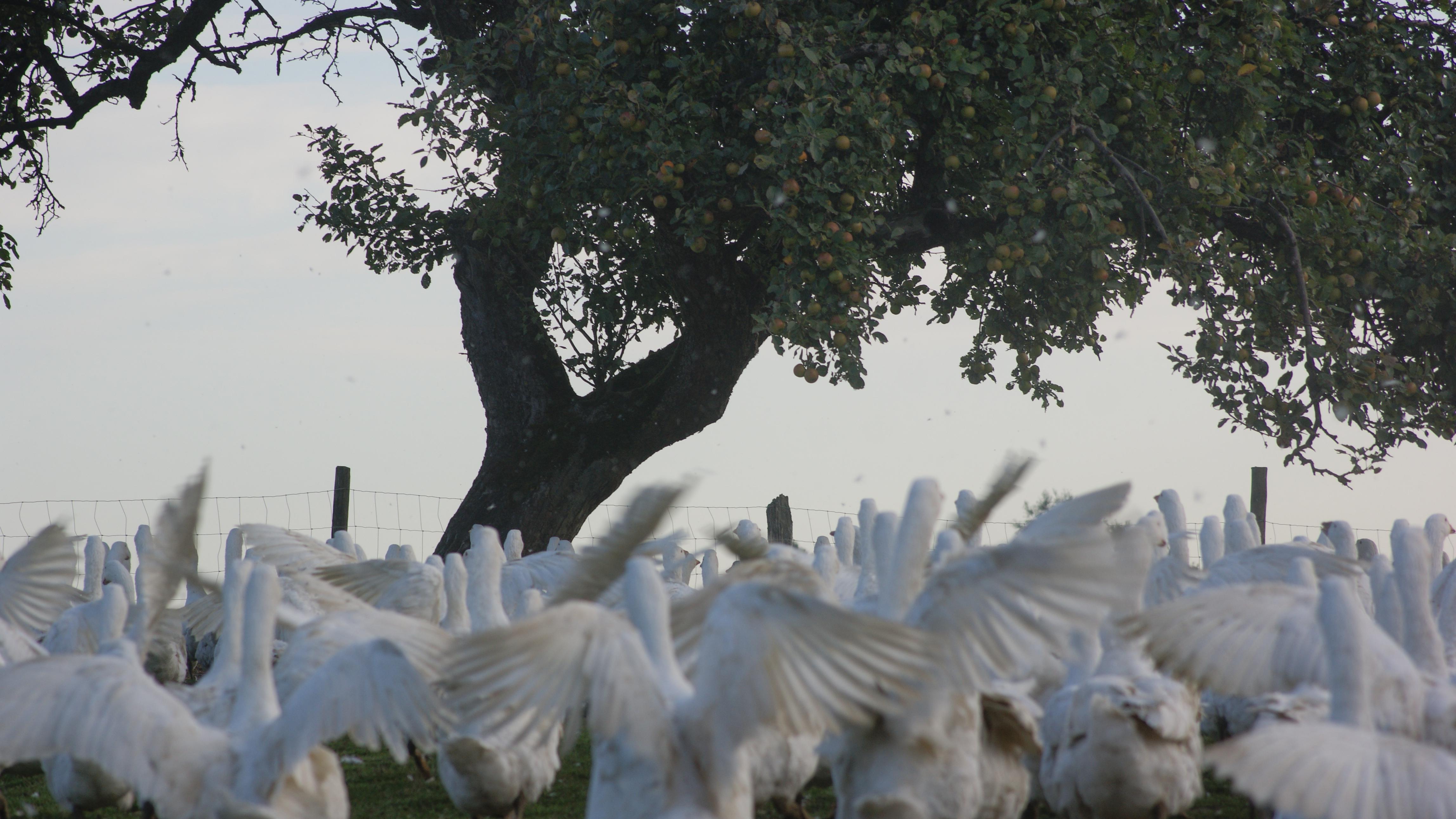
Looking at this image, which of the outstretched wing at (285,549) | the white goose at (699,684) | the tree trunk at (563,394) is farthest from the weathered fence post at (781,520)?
the white goose at (699,684)

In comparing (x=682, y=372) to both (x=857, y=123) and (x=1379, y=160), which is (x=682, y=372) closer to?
(x=857, y=123)

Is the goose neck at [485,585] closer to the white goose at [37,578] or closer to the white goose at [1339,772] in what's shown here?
the white goose at [37,578]

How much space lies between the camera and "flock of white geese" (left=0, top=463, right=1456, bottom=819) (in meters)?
4.02

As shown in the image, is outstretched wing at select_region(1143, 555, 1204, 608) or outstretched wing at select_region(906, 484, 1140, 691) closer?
outstretched wing at select_region(906, 484, 1140, 691)

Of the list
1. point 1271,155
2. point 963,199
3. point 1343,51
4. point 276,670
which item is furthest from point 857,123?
point 276,670

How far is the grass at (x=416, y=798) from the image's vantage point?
6988 millimetres

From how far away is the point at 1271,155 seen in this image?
11.5 metres

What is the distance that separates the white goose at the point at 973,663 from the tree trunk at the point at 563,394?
814 centimetres

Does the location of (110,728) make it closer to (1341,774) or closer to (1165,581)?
(1341,774)

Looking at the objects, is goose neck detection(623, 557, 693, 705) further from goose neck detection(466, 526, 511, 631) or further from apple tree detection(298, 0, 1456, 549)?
apple tree detection(298, 0, 1456, 549)

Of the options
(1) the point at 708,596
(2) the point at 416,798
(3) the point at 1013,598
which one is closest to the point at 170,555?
(1) the point at 708,596

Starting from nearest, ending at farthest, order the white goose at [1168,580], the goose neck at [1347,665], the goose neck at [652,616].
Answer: the goose neck at [1347,665]
the goose neck at [652,616]
the white goose at [1168,580]

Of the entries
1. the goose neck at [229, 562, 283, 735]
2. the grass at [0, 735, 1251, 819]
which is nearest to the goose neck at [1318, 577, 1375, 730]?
the grass at [0, 735, 1251, 819]

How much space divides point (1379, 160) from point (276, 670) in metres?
9.71
